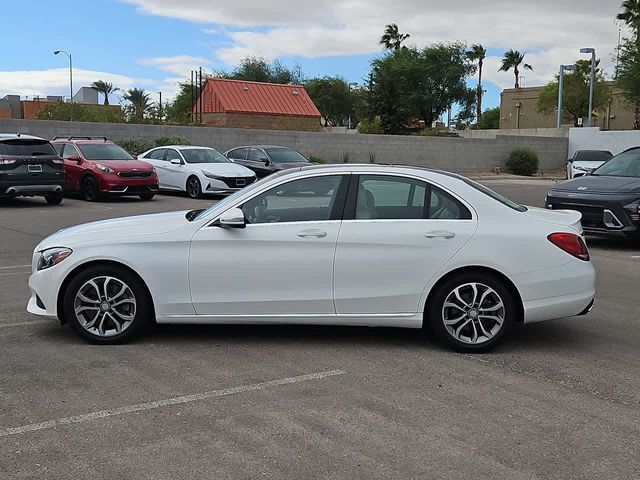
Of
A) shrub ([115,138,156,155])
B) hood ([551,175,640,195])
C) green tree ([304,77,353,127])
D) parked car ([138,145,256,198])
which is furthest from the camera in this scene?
green tree ([304,77,353,127])

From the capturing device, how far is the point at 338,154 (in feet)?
121

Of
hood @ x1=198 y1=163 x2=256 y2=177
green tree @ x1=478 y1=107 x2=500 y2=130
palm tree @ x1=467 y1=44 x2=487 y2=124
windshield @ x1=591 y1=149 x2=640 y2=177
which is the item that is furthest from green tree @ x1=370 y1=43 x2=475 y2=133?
windshield @ x1=591 y1=149 x2=640 y2=177

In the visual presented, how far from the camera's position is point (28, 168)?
60.5 ft

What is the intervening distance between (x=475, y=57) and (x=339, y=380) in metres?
73.1


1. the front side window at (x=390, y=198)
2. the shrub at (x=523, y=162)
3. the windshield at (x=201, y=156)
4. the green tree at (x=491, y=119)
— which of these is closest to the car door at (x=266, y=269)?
the front side window at (x=390, y=198)

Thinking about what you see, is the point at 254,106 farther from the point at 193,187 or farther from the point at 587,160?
the point at 193,187

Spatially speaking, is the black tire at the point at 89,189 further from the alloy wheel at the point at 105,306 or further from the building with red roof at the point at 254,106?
the building with red roof at the point at 254,106

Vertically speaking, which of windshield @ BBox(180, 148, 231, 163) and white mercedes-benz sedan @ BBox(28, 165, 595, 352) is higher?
windshield @ BBox(180, 148, 231, 163)

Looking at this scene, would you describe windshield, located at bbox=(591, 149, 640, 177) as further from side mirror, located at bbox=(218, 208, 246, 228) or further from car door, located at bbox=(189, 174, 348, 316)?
side mirror, located at bbox=(218, 208, 246, 228)

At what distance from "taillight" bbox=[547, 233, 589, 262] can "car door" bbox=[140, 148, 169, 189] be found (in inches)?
703

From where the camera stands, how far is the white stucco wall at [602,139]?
136 ft

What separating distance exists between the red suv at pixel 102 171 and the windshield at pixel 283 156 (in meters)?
5.12

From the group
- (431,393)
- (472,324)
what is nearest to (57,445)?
(431,393)

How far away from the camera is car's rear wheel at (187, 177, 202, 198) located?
71.3 ft
